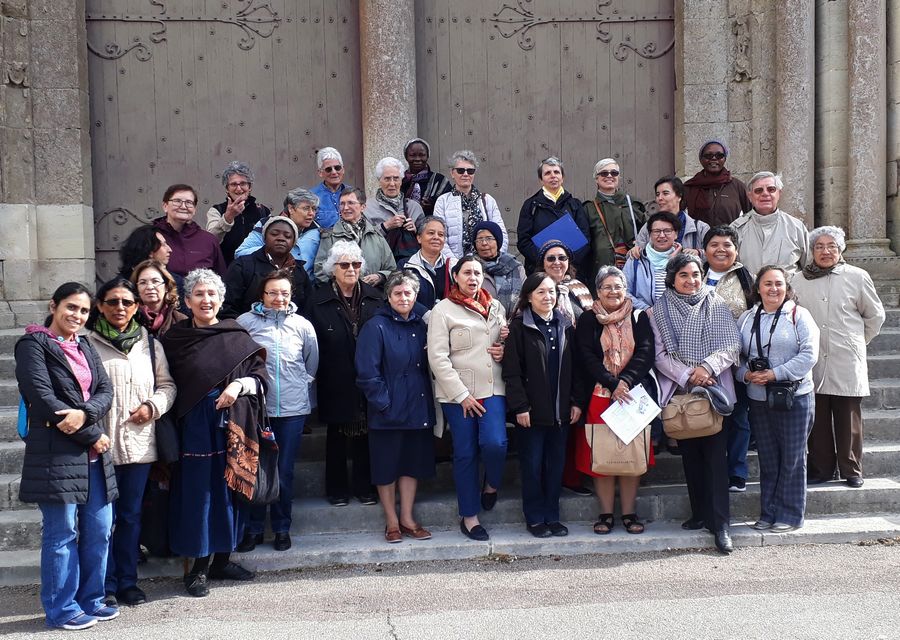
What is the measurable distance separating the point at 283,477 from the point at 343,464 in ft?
1.71

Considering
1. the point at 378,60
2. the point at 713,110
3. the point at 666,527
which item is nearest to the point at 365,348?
the point at 666,527

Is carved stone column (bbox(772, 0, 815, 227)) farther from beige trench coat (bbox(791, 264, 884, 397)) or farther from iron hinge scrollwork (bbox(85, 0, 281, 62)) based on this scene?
iron hinge scrollwork (bbox(85, 0, 281, 62))

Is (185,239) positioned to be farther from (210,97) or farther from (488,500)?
(210,97)

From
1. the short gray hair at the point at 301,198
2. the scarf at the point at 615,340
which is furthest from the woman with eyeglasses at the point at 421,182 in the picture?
the scarf at the point at 615,340

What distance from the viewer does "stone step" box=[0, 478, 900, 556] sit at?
5.30 meters

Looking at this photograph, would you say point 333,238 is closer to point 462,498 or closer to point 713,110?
point 462,498

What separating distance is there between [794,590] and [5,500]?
13.7 ft

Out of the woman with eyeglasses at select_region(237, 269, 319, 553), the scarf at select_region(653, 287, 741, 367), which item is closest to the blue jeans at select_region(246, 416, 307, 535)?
the woman with eyeglasses at select_region(237, 269, 319, 553)

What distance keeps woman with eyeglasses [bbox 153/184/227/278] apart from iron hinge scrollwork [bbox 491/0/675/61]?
357 cm

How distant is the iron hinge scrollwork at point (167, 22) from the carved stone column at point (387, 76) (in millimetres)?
870

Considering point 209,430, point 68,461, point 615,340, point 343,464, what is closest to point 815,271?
point 615,340

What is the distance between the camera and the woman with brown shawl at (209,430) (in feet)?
14.9

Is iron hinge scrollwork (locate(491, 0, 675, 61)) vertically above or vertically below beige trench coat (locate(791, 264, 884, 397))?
above

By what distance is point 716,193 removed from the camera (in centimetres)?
661
